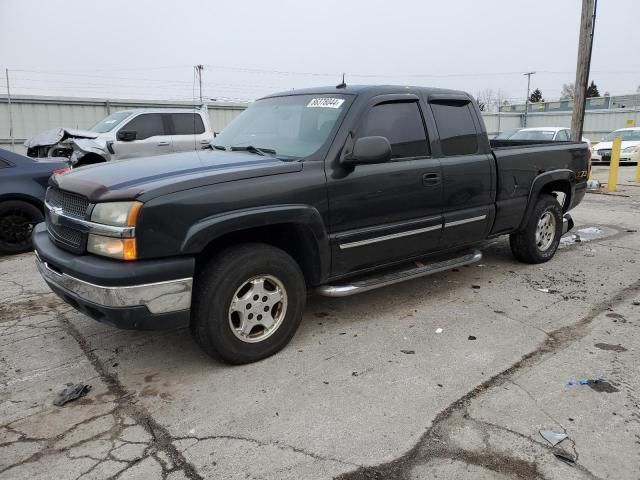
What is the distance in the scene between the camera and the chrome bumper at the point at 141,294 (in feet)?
9.81

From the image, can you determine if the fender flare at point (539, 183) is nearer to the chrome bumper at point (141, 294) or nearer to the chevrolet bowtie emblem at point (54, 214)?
the chrome bumper at point (141, 294)

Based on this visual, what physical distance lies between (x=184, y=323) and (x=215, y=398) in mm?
501

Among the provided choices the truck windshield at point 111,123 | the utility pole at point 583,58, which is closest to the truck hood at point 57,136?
the truck windshield at point 111,123

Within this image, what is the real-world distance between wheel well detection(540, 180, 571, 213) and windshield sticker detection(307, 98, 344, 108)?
3.04 metres

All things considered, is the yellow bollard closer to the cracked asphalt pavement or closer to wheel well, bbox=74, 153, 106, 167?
the cracked asphalt pavement

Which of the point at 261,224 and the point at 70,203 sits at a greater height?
the point at 70,203

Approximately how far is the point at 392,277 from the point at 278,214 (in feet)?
4.31

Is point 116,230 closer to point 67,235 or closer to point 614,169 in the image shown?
point 67,235

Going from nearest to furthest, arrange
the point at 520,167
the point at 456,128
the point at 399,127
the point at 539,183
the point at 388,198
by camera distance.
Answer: the point at 388,198 → the point at 399,127 → the point at 456,128 → the point at 520,167 → the point at 539,183

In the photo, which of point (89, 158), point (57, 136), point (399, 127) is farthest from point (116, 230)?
point (57, 136)

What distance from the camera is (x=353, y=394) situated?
3197 millimetres

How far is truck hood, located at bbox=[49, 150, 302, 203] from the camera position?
3.10 meters

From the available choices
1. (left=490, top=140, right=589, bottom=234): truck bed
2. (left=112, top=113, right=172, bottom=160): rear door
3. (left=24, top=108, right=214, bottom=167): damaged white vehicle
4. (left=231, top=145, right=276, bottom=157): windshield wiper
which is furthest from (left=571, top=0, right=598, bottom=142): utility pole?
(left=231, top=145, right=276, bottom=157): windshield wiper

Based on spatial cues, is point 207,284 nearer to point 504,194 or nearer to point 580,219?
point 504,194
